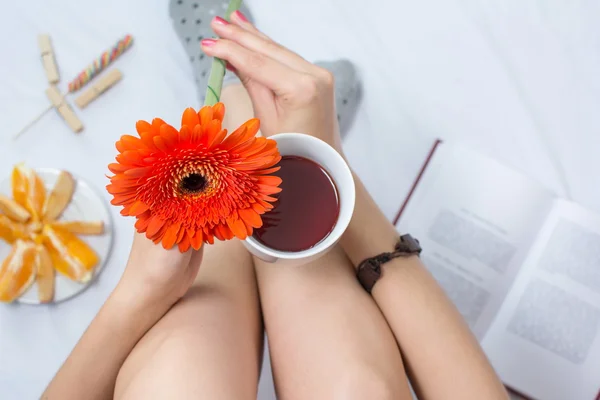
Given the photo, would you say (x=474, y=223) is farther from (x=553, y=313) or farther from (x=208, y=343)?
(x=208, y=343)

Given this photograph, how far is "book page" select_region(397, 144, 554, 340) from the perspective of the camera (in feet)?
2.45

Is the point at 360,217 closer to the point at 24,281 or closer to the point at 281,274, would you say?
the point at 281,274

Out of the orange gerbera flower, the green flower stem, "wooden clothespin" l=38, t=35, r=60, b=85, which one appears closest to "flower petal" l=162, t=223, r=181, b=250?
the orange gerbera flower

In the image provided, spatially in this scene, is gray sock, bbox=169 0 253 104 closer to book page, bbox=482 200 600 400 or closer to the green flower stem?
the green flower stem

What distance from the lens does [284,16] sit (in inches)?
32.4

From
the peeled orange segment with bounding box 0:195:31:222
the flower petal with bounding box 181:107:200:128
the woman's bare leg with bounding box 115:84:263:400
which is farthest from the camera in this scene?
the peeled orange segment with bounding box 0:195:31:222

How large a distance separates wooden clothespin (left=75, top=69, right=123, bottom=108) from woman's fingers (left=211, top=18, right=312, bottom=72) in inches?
11.9

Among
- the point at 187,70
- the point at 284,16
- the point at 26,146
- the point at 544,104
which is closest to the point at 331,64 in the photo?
the point at 284,16

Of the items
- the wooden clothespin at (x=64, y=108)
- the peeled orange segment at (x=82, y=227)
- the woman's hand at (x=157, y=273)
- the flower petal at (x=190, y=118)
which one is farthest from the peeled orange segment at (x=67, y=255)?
the flower petal at (x=190, y=118)

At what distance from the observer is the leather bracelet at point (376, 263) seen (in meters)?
0.56

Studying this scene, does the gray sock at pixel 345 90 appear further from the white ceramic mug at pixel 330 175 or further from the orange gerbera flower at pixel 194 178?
the orange gerbera flower at pixel 194 178

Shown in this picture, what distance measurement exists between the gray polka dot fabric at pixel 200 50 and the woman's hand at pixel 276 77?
0.70 ft

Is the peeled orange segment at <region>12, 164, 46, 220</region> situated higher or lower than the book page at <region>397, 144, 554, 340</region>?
lower

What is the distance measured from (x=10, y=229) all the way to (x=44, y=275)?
80 millimetres
